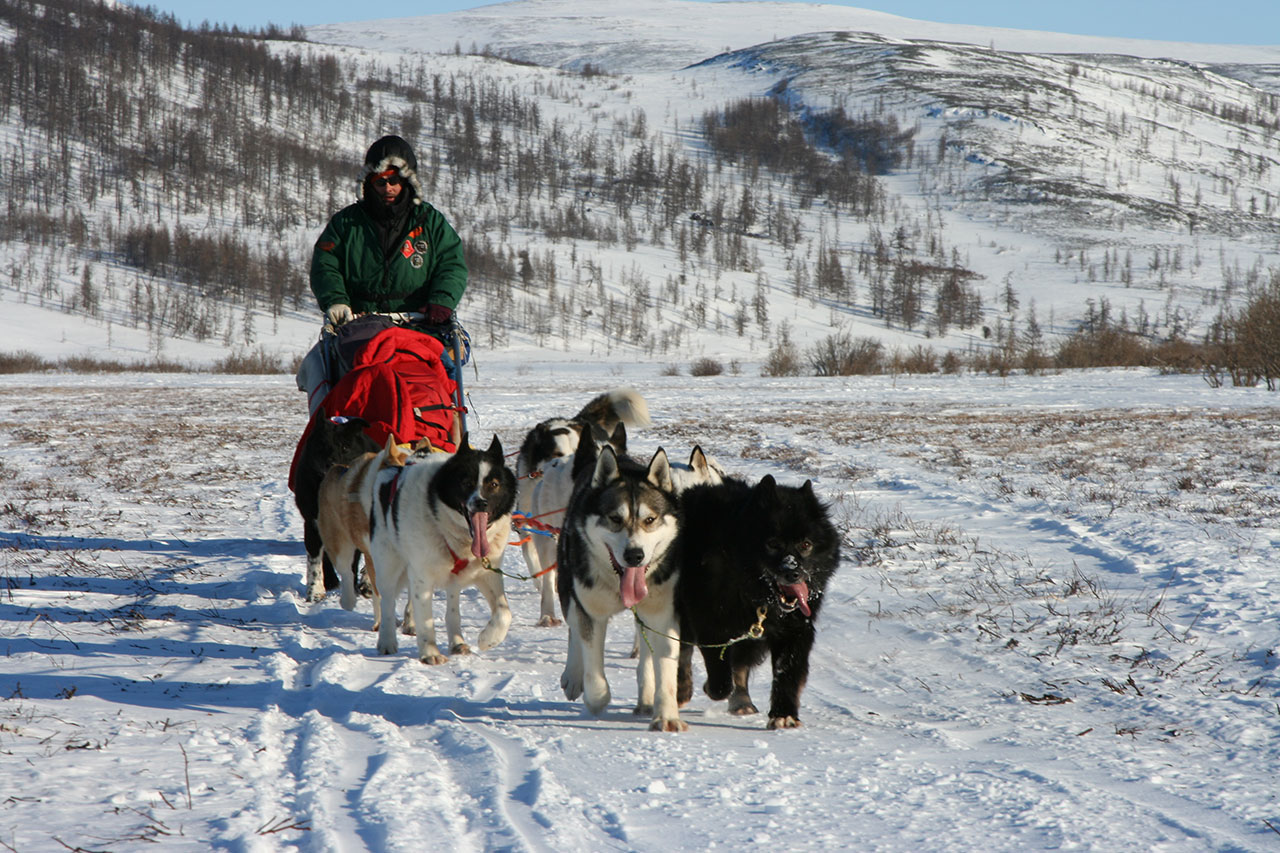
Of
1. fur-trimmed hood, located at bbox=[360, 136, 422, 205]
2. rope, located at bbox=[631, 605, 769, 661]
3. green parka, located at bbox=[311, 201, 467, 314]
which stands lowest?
rope, located at bbox=[631, 605, 769, 661]

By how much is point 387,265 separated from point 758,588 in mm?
3472

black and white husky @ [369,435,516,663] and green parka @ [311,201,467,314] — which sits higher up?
green parka @ [311,201,467,314]

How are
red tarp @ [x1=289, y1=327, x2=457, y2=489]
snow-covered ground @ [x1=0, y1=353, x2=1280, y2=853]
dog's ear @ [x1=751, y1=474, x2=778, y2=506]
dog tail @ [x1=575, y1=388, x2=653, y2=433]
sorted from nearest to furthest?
snow-covered ground @ [x1=0, y1=353, x2=1280, y2=853]
dog's ear @ [x1=751, y1=474, x2=778, y2=506]
red tarp @ [x1=289, y1=327, x2=457, y2=489]
dog tail @ [x1=575, y1=388, x2=653, y2=433]

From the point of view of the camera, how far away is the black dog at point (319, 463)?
5.61m

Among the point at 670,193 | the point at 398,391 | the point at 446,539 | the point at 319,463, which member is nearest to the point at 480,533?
the point at 446,539

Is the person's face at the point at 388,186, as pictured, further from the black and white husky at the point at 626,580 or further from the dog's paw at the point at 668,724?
the dog's paw at the point at 668,724

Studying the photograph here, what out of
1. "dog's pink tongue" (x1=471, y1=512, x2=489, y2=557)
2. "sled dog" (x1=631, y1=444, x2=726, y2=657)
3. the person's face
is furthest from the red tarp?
"sled dog" (x1=631, y1=444, x2=726, y2=657)

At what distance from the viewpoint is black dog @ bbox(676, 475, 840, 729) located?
3.58 metres

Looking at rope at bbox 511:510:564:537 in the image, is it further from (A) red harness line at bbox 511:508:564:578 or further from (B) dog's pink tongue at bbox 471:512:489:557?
(B) dog's pink tongue at bbox 471:512:489:557

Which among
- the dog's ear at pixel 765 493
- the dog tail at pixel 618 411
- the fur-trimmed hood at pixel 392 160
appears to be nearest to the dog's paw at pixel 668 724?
the dog's ear at pixel 765 493

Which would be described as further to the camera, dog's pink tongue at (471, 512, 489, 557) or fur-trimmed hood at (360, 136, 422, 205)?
fur-trimmed hood at (360, 136, 422, 205)

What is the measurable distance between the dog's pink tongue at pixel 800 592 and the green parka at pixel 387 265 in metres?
3.14

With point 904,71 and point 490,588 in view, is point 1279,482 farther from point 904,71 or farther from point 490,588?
point 904,71

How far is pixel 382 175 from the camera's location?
18.7 ft
